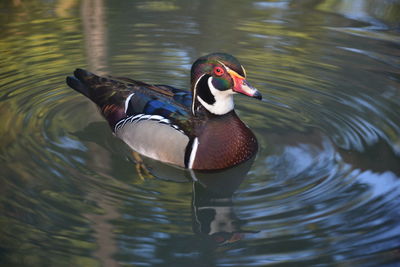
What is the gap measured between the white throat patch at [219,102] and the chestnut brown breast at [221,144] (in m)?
0.05

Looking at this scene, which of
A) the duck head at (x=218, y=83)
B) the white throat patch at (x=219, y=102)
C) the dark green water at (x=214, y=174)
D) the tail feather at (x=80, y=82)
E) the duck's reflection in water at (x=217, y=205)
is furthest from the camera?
the tail feather at (x=80, y=82)

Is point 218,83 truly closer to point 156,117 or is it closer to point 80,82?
point 156,117

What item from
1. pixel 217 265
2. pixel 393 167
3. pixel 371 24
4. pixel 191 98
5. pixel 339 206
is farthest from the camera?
pixel 371 24

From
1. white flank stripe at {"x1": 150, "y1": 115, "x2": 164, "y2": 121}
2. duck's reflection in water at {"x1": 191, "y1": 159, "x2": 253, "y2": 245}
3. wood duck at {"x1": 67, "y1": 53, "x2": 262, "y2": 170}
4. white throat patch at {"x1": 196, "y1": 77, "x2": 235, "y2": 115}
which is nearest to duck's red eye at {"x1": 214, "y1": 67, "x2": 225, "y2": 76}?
wood duck at {"x1": 67, "y1": 53, "x2": 262, "y2": 170}

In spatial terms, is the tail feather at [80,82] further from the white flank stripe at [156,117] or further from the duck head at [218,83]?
the duck head at [218,83]

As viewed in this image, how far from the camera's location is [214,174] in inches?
204

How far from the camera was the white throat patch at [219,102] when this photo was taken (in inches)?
201

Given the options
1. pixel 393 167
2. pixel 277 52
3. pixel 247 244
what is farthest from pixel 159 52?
pixel 247 244

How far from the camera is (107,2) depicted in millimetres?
9844

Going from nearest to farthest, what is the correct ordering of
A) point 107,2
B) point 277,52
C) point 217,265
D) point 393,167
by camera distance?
point 217,265
point 393,167
point 277,52
point 107,2

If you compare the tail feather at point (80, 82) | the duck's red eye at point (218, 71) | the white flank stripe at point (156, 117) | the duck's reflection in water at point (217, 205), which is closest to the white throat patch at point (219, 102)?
the duck's red eye at point (218, 71)

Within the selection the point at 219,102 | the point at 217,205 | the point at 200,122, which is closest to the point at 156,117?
the point at 200,122

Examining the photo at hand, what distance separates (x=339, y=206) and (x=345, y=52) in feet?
12.6

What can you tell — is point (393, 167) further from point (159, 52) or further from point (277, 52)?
point (159, 52)
